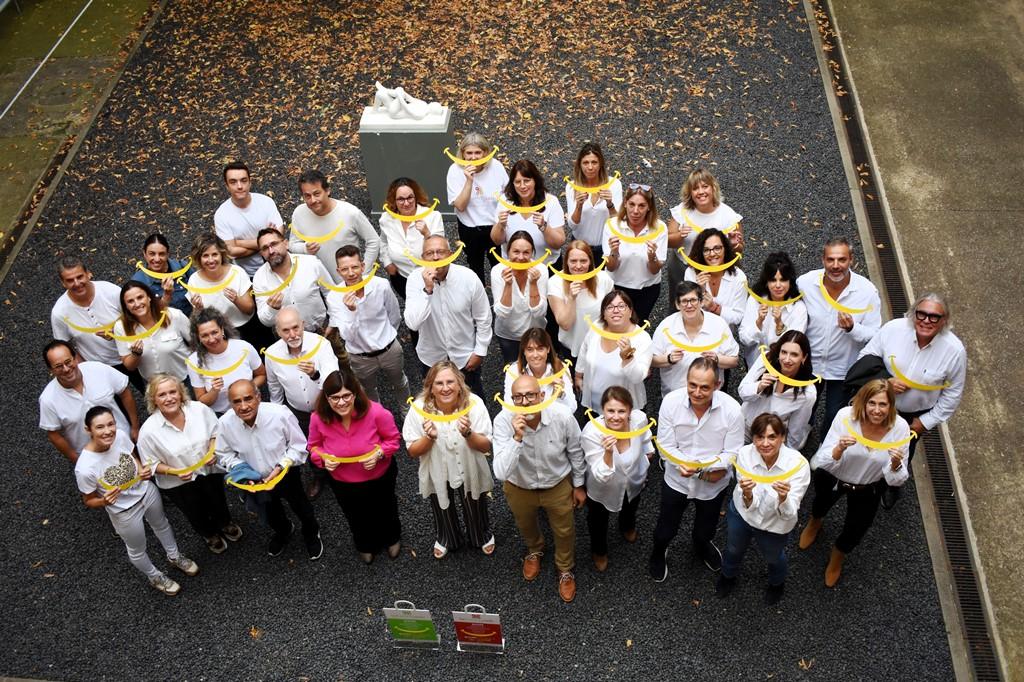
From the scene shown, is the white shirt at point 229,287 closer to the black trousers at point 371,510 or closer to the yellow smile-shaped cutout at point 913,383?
the black trousers at point 371,510

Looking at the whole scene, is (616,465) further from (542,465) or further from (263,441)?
(263,441)

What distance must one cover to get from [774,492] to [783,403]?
2.44 feet

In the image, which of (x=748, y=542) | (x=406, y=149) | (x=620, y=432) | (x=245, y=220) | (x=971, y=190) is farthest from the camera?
(x=971, y=190)

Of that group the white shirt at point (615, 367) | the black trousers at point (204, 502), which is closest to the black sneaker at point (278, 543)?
the black trousers at point (204, 502)

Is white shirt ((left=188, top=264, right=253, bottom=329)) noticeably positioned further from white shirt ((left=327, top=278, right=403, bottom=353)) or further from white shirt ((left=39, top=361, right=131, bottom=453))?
white shirt ((left=39, top=361, right=131, bottom=453))

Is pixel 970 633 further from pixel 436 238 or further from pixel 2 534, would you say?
pixel 2 534

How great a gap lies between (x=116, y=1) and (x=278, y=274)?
9229 millimetres

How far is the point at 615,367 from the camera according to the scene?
19.9ft

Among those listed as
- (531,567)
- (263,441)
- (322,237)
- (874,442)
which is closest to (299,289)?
(322,237)

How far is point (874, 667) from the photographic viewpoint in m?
5.71

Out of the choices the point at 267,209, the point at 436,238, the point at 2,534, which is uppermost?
the point at 436,238

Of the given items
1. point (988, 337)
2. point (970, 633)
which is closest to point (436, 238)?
point (970, 633)

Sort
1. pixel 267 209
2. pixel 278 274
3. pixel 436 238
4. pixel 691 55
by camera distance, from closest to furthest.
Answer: pixel 436 238, pixel 278 274, pixel 267 209, pixel 691 55

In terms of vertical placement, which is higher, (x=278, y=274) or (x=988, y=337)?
(x=278, y=274)
